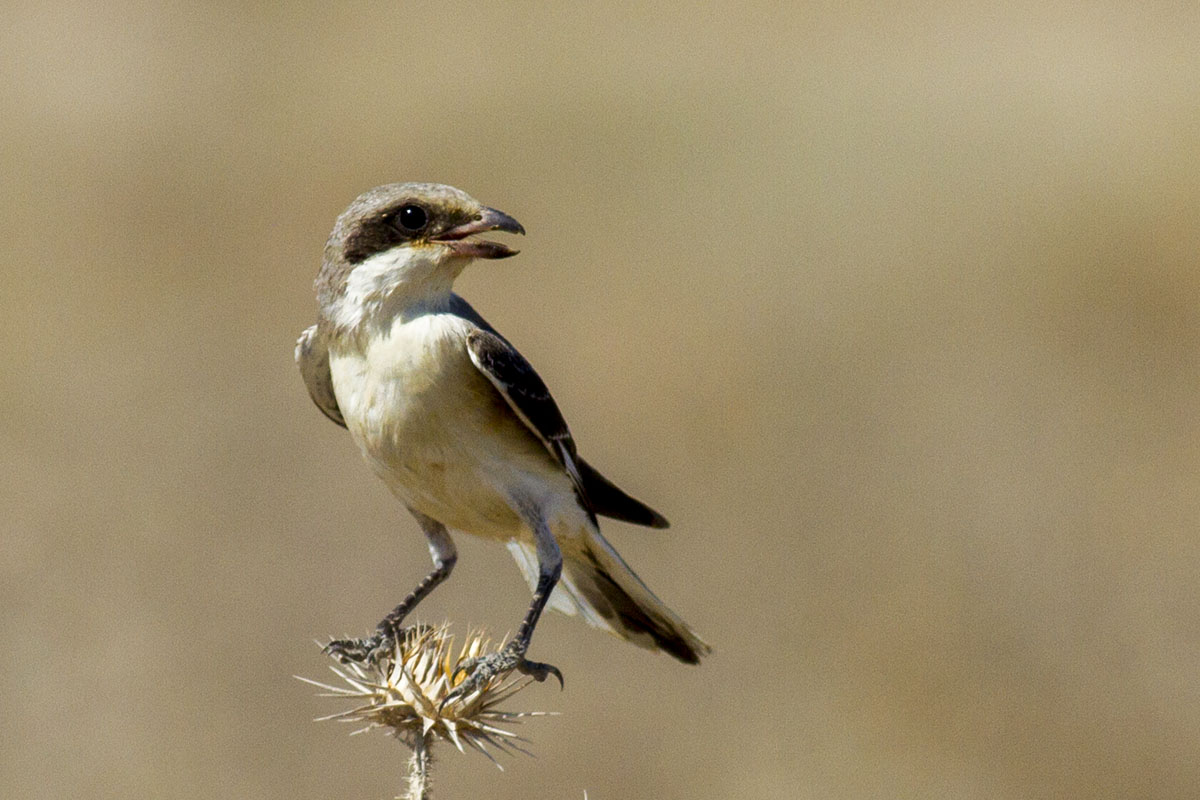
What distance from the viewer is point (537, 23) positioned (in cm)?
1933

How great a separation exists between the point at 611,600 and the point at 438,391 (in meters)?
1.31

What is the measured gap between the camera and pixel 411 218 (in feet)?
18.2

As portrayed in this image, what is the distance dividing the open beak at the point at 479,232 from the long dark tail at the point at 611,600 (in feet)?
4.06

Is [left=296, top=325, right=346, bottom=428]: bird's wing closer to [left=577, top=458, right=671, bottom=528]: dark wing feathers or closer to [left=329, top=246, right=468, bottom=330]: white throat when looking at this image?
[left=329, top=246, right=468, bottom=330]: white throat

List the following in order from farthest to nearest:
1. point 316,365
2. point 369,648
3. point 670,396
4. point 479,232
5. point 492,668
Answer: point 670,396 < point 316,365 < point 479,232 < point 369,648 < point 492,668

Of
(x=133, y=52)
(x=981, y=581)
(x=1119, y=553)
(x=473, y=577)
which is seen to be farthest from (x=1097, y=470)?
(x=133, y=52)

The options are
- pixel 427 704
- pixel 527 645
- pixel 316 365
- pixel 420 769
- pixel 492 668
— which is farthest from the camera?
pixel 316 365

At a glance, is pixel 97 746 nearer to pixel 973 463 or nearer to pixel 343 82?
pixel 973 463

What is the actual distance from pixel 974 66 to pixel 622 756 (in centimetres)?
1186

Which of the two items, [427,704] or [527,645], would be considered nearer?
[427,704]

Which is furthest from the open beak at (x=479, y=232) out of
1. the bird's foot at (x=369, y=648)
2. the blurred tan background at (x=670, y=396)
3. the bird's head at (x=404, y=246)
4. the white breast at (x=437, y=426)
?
the blurred tan background at (x=670, y=396)

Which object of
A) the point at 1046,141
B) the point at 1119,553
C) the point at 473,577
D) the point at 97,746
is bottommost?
the point at 97,746

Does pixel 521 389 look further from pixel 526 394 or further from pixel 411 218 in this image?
pixel 411 218

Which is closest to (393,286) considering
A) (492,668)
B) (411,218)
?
(411,218)
